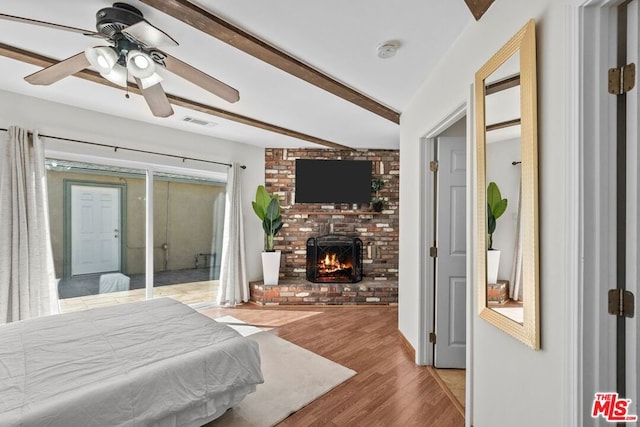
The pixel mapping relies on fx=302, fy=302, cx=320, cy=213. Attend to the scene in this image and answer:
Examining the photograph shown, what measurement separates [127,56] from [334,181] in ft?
10.9

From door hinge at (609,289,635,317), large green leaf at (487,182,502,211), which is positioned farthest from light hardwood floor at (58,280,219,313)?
door hinge at (609,289,635,317)

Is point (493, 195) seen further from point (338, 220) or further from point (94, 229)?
point (94, 229)

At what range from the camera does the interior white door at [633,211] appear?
3.14 ft

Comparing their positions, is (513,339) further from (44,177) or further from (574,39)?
(44,177)

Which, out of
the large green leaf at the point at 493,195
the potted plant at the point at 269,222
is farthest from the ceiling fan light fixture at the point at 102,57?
the potted plant at the point at 269,222

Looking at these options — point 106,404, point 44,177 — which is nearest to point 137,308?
point 106,404

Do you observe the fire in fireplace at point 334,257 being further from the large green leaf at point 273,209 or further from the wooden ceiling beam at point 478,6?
the wooden ceiling beam at point 478,6

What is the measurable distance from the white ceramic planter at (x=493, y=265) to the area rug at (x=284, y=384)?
1.50 m

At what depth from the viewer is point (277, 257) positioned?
4.57 meters

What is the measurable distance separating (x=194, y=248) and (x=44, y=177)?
1952 mm

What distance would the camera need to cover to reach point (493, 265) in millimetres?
1544

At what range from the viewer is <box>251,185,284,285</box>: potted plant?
4.55 metres

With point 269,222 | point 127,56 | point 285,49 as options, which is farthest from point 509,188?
point 269,222

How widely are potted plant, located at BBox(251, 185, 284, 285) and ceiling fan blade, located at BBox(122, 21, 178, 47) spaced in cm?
299
